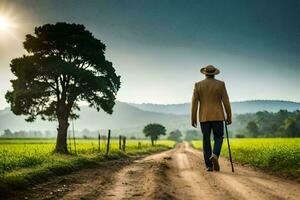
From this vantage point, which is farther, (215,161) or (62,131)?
(62,131)

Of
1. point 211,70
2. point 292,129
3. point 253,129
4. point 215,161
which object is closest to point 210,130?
point 215,161

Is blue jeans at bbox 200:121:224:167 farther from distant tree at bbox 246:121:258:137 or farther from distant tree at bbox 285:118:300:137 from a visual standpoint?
distant tree at bbox 246:121:258:137

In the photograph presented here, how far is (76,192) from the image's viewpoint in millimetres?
9102

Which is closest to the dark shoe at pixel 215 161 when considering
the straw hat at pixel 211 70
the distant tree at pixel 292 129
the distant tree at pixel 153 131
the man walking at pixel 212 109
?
the man walking at pixel 212 109

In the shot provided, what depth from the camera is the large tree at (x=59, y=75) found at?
30453 millimetres

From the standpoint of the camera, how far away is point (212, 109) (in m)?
11.1

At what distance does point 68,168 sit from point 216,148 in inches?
321

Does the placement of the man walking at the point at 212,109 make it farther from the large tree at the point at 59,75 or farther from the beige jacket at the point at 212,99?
the large tree at the point at 59,75

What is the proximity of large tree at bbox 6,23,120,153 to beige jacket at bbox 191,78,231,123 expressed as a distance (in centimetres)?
2027

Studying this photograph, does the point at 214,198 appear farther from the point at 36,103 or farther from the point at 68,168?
the point at 36,103

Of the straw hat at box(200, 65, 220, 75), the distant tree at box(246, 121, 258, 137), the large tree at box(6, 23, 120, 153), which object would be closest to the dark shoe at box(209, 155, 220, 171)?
the straw hat at box(200, 65, 220, 75)

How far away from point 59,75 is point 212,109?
22.0 meters

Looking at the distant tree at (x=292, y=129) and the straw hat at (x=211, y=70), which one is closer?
the straw hat at (x=211, y=70)

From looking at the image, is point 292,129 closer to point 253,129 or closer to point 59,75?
point 253,129
